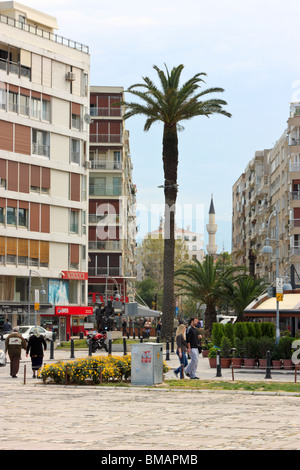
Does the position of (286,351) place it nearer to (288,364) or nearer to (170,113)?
(288,364)

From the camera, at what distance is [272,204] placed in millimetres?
96438

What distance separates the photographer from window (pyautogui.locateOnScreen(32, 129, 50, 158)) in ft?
217

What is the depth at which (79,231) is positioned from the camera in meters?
70.2

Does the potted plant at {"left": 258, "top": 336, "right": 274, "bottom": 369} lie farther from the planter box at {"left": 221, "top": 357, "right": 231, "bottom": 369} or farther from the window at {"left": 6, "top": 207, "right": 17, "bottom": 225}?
the window at {"left": 6, "top": 207, "right": 17, "bottom": 225}

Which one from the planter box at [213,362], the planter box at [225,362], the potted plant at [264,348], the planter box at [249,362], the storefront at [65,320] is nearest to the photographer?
the potted plant at [264,348]

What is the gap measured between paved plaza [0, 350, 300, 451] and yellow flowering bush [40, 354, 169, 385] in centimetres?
50

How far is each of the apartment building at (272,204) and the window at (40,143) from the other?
18.3 meters

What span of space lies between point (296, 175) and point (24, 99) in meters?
25.8

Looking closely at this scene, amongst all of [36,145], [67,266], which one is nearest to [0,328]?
[67,266]

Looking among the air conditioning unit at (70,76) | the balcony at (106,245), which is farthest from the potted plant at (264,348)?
the balcony at (106,245)

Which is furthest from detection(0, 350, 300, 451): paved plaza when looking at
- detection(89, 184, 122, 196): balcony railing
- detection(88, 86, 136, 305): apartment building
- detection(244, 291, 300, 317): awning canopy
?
detection(89, 184, 122, 196): balcony railing

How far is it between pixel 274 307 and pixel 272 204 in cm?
6173

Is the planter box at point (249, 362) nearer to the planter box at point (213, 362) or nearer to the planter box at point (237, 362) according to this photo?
the planter box at point (237, 362)

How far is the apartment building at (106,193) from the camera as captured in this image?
3359 inches
